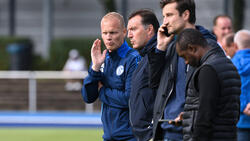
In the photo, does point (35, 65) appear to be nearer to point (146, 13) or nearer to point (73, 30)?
point (73, 30)

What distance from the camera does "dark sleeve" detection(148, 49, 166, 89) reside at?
16.0ft

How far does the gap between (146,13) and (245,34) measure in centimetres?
194

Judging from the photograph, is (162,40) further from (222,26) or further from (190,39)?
(222,26)

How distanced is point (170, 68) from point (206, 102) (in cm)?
65

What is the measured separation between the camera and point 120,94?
18.5ft

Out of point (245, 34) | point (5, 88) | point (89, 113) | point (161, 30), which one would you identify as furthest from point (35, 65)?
point (161, 30)

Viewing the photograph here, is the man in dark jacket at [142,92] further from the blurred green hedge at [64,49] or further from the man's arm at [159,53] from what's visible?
the blurred green hedge at [64,49]

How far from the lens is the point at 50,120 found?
50.3ft

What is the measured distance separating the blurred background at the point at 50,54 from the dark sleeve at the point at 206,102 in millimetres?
7885

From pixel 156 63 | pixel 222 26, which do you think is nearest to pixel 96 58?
pixel 156 63

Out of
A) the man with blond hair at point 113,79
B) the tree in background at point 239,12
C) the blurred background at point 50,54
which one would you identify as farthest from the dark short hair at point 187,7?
the tree in background at point 239,12

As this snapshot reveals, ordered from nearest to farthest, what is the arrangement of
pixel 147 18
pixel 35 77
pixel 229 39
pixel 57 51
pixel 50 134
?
pixel 147 18
pixel 229 39
pixel 50 134
pixel 35 77
pixel 57 51

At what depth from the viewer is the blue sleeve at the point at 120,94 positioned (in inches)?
222

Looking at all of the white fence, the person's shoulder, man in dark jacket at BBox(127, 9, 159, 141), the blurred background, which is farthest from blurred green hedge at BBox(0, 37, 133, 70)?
man in dark jacket at BBox(127, 9, 159, 141)
